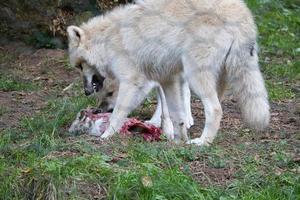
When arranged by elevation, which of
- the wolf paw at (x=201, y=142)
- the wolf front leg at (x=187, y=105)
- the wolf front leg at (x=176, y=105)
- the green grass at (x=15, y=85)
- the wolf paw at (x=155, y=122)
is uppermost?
the wolf paw at (x=201, y=142)

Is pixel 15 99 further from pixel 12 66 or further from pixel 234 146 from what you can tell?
pixel 234 146

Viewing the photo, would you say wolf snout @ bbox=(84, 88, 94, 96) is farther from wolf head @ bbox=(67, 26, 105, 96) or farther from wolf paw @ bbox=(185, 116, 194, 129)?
wolf paw @ bbox=(185, 116, 194, 129)

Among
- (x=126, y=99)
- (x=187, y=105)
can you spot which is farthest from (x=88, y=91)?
(x=187, y=105)

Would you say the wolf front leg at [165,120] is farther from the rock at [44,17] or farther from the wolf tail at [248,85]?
the rock at [44,17]

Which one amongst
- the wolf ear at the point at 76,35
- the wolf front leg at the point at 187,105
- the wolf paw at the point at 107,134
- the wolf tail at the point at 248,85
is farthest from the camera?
the wolf front leg at the point at 187,105

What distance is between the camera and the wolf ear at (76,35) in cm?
645

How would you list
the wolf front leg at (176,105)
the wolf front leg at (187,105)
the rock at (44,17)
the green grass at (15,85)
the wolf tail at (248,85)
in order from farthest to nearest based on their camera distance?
the rock at (44,17) → the green grass at (15,85) → the wolf front leg at (187,105) → the wolf front leg at (176,105) → the wolf tail at (248,85)

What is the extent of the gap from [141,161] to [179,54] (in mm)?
1387

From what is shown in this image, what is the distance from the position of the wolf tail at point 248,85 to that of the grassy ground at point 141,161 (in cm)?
20

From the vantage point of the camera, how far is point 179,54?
231 inches

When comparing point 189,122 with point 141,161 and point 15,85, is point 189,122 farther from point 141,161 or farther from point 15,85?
point 15,85

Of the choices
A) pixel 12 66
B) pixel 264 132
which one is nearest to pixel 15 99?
pixel 12 66

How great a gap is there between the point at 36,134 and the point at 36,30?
12.2ft

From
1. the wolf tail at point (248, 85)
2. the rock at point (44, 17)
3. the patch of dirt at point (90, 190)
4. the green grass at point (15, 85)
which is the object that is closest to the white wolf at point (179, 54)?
the wolf tail at point (248, 85)
